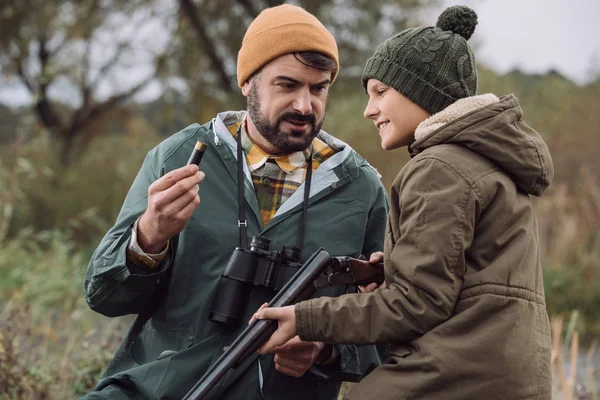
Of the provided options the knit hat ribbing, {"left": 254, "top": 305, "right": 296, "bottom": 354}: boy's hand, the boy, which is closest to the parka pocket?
the boy

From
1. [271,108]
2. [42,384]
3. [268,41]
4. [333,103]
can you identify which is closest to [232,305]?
[271,108]

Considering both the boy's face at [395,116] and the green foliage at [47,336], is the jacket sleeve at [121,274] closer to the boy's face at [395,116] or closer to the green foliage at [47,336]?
the boy's face at [395,116]

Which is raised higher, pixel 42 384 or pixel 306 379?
pixel 306 379

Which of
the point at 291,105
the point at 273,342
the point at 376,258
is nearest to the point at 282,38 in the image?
the point at 291,105

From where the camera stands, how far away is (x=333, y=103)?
1159 cm

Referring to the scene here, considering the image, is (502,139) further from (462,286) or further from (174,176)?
(174,176)

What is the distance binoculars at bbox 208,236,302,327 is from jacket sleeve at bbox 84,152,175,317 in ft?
0.81

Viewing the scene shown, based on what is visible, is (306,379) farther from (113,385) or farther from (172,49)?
(172,49)

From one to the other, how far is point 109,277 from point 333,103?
8688 millimetres

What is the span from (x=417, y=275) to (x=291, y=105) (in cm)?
124

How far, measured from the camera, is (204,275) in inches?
129

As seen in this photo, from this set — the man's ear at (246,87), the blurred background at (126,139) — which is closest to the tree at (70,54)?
the blurred background at (126,139)

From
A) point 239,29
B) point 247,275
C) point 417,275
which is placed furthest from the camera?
point 239,29

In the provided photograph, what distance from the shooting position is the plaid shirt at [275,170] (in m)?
3.49
